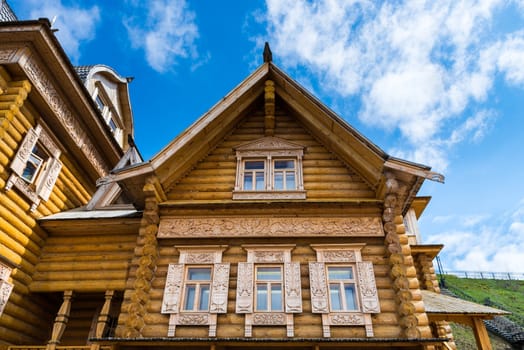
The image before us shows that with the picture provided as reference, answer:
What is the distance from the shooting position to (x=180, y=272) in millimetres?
9133

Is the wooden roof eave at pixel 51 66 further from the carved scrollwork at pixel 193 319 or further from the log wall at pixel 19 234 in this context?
the carved scrollwork at pixel 193 319

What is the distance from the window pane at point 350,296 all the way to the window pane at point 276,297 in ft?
5.28

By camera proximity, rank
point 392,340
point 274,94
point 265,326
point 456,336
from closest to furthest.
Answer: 1. point 392,340
2. point 265,326
3. point 274,94
4. point 456,336

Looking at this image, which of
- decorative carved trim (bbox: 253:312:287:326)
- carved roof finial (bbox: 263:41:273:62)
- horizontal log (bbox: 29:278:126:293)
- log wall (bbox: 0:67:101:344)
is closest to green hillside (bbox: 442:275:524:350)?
decorative carved trim (bbox: 253:312:287:326)

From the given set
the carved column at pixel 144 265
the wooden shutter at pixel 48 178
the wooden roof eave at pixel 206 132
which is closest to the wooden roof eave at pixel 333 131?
the wooden roof eave at pixel 206 132

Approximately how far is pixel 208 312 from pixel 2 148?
707cm

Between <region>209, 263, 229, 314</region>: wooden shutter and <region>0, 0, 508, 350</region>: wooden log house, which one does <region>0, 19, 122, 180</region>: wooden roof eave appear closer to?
<region>0, 0, 508, 350</region>: wooden log house

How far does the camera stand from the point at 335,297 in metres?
→ 8.72

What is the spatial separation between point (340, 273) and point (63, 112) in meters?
10.3

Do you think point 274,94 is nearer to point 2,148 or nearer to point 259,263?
point 259,263

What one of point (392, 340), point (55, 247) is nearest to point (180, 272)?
point (55, 247)

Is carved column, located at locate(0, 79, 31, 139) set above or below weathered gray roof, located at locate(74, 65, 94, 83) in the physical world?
below

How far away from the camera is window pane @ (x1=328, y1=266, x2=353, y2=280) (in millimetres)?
9023

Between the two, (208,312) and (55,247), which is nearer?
(208,312)
